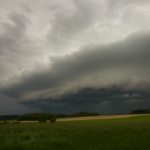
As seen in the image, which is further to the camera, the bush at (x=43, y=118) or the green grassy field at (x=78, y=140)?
the bush at (x=43, y=118)

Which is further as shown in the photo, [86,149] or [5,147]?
[5,147]

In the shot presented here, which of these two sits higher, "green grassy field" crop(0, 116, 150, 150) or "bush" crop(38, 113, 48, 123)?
"green grassy field" crop(0, 116, 150, 150)

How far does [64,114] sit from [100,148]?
167559 mm

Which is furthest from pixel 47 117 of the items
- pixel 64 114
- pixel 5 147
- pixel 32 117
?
pixel 5 147

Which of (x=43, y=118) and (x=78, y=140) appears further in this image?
(x=43, y=118)

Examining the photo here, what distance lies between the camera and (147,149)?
33.9ft

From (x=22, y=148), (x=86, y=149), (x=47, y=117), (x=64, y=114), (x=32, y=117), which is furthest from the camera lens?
(x=64, y=114)

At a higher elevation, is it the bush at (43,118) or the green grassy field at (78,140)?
the green grassy field at (78,140)

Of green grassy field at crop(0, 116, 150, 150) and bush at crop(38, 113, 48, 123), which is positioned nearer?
green grassy field at crop(0, 116, 150, 150)

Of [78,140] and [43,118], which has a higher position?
[78,140]

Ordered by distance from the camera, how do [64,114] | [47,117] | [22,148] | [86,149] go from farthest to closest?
[64,114], [47,117], [22,148], [86,149]

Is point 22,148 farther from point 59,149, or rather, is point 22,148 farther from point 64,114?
point 64,114

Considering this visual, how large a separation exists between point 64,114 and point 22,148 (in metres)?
167

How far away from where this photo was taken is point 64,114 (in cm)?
17125
